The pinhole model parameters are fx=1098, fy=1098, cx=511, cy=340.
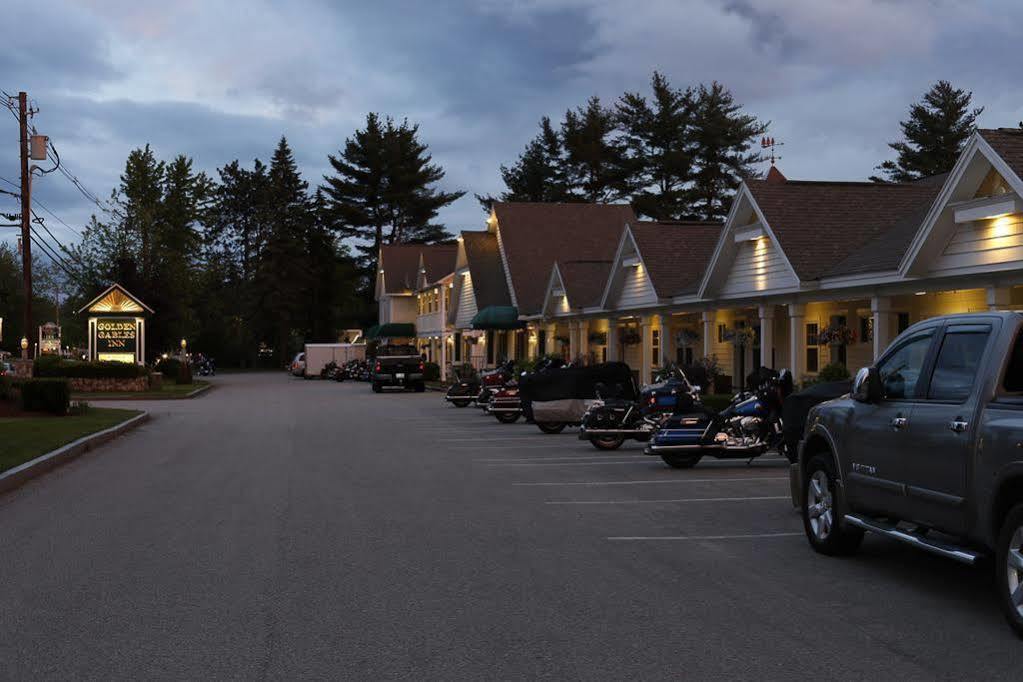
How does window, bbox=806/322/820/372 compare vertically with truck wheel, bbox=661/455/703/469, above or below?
above

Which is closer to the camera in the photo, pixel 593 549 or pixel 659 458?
pixel 593 549

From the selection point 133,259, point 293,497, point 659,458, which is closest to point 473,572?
point 293,497

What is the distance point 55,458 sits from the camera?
1650cm

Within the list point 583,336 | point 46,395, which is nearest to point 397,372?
point 583,336

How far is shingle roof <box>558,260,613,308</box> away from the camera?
40.6 meters

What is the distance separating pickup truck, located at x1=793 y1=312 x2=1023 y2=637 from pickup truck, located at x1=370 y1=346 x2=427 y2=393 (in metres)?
38.3

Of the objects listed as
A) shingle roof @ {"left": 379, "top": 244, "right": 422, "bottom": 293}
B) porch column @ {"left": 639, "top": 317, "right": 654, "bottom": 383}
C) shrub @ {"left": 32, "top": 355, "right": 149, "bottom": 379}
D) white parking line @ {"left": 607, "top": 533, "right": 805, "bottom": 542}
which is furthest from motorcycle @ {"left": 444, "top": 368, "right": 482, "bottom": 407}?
shingle roof @ {"left": 379, "top": 244, "right": 422, "bottom": 293}

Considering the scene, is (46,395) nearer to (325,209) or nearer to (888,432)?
(888,432)

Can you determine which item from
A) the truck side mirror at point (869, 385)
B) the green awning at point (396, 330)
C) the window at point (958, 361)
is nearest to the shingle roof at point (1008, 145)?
the truck side mirror at point (869, 385)

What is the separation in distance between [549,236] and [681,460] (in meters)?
40.1

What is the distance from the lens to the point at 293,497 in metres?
12.8

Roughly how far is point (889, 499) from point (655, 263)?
85.0ft

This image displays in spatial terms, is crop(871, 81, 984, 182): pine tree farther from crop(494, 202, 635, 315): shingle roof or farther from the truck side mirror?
the truck side mirror

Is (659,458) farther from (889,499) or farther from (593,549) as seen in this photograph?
(889,499)
